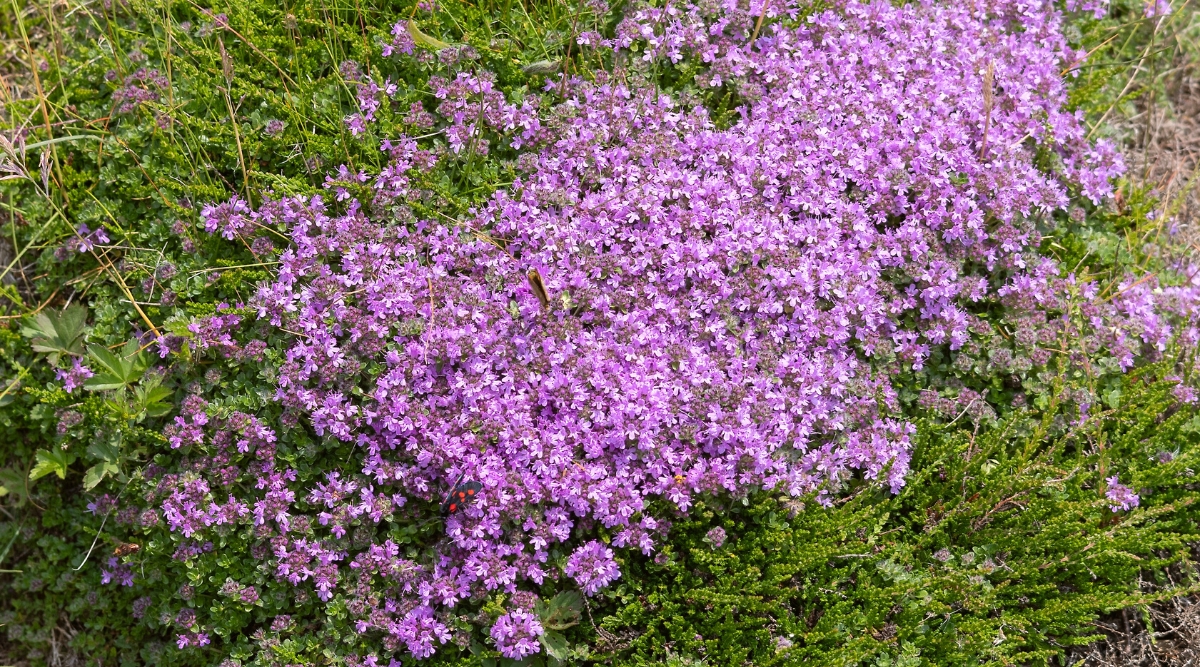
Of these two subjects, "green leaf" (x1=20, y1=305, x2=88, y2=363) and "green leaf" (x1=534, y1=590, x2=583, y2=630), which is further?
"green leaf" (x1=20, y1=305, x2=88, y2=363)

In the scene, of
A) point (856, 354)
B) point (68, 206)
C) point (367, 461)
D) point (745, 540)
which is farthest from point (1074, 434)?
point (68, 206)

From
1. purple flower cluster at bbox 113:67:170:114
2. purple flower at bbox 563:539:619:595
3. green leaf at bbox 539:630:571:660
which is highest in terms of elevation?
purple flower cluster at bbox 113:67:170:114

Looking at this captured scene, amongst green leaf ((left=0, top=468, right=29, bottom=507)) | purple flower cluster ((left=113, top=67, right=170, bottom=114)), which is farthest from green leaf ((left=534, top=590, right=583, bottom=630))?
purple flower cluster ((left=113, top=67, right=170, bottom=114))

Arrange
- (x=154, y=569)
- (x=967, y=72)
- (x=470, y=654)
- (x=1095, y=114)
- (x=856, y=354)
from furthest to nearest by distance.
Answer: (x=1095, y=114) < (x=967, y=72) < (x=856, y=354) < (x=154, y=569) < (x=470, y=654)

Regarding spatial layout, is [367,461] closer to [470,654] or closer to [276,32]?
[470,654]

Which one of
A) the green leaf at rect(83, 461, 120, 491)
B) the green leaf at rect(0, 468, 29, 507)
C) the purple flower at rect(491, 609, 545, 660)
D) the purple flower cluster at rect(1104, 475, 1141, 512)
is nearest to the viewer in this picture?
the purple flower at rect(491, 609, 545, 660)

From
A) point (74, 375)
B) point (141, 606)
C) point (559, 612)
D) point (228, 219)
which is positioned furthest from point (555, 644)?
point (74, 375)

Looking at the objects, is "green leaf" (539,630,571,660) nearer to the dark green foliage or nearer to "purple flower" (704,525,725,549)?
the dark green foliage

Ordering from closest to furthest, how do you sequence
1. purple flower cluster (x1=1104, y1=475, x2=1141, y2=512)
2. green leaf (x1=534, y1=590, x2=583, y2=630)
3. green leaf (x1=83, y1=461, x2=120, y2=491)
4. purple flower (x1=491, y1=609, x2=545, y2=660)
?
1. purple flower (x1=491, y1=609, x2=545, y2=660)
2. green leaf (x1=534, y1=590, x2=583, y2=630)
3. green leaf (x1=83, y1=461, x2=120, y2=491)
4. purple flower cluster (x1=1104, y1=475, x2=1141, y2=512)
